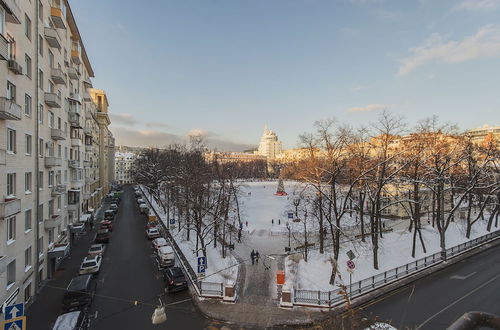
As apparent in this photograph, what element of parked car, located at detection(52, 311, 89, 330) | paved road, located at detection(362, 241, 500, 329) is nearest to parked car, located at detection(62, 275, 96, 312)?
parked car, located at detection(52, 311, 89, 330)

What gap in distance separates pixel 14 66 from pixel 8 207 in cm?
746

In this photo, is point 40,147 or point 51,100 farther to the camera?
point 51,100

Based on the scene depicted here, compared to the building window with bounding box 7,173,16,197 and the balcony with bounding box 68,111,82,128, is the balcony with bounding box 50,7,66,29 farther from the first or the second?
the building window with bounding box 7,173,16,197

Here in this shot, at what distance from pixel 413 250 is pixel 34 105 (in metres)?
30.3

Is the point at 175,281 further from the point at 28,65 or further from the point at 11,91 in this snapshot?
the point at 28,65

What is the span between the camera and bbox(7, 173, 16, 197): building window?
1519cm

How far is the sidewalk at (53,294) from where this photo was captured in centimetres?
1462

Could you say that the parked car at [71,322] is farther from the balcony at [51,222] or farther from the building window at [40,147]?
the building window at [40,147]

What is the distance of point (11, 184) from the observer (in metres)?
15.5

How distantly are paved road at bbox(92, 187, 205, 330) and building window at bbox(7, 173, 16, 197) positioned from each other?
7.72 meters

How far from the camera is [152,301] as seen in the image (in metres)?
16.1

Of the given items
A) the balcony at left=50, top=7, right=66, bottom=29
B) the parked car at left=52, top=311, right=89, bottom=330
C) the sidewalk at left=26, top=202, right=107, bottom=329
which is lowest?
the sidewalk at left=26, top=202, right=107, bottom=329

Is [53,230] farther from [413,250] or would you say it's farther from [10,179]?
[413,250]

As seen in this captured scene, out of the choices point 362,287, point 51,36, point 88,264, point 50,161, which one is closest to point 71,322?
point 88,264
